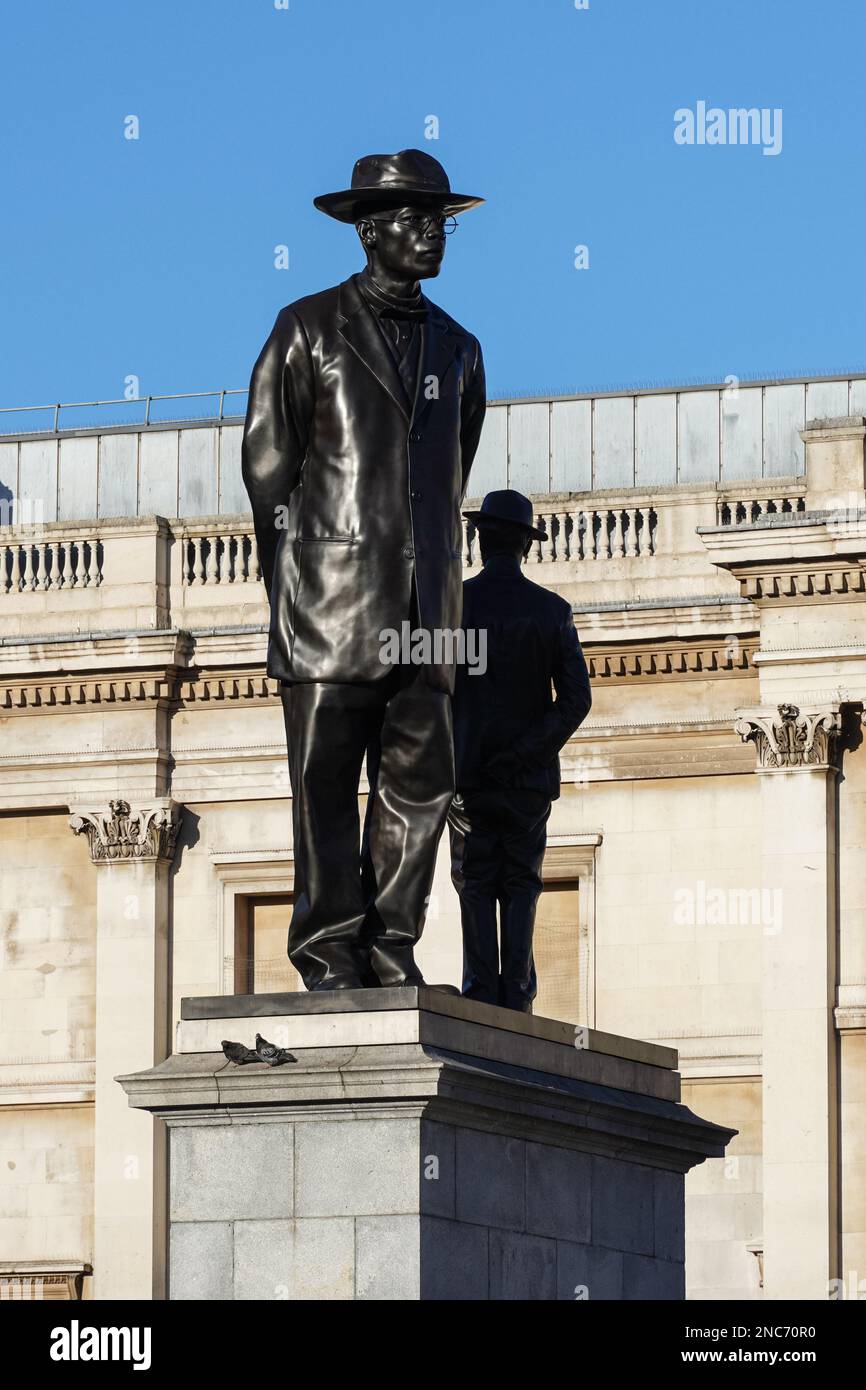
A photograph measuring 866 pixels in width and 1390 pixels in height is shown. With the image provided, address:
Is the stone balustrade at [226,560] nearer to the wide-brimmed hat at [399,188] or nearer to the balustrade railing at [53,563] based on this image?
the balustrade railing at [53,563]

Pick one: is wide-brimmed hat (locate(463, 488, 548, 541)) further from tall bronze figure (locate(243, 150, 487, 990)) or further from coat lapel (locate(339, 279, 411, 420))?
coat lapel (locate(339, 279, 411, 420))

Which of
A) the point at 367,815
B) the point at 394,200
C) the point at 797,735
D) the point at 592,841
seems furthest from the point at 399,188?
the point at 592,841

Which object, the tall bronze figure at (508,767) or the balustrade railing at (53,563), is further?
the balustrade railing at (53,563)

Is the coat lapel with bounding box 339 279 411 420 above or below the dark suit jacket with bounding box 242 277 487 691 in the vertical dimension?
above

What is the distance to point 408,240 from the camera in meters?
13.9

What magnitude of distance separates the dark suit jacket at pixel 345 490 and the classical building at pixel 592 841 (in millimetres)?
19034

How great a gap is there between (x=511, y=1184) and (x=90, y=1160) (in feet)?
76.0

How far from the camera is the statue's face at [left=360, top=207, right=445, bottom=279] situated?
13875 mm

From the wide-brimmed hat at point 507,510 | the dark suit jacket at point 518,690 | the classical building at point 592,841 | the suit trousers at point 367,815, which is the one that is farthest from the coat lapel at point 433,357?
the classical building at point 592,841

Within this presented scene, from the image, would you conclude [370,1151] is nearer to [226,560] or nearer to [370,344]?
[370,344]

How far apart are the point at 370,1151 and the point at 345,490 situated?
2575 mm

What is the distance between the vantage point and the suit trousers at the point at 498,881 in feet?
51.2

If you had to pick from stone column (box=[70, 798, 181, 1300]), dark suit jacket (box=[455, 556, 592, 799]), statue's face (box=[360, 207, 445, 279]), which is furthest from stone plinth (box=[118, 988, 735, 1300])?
stone column (box=[70, 798, 181, 1300])

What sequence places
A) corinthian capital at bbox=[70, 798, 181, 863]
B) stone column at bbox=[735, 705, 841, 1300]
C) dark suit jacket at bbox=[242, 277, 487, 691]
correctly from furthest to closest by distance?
→ corinthian capital at bbox=[70, 798, 181, 863] < stone column at bbox=[735, 705, 841, 1300] < dark suit jacket at bbox=[242, 277, 487, 691]
